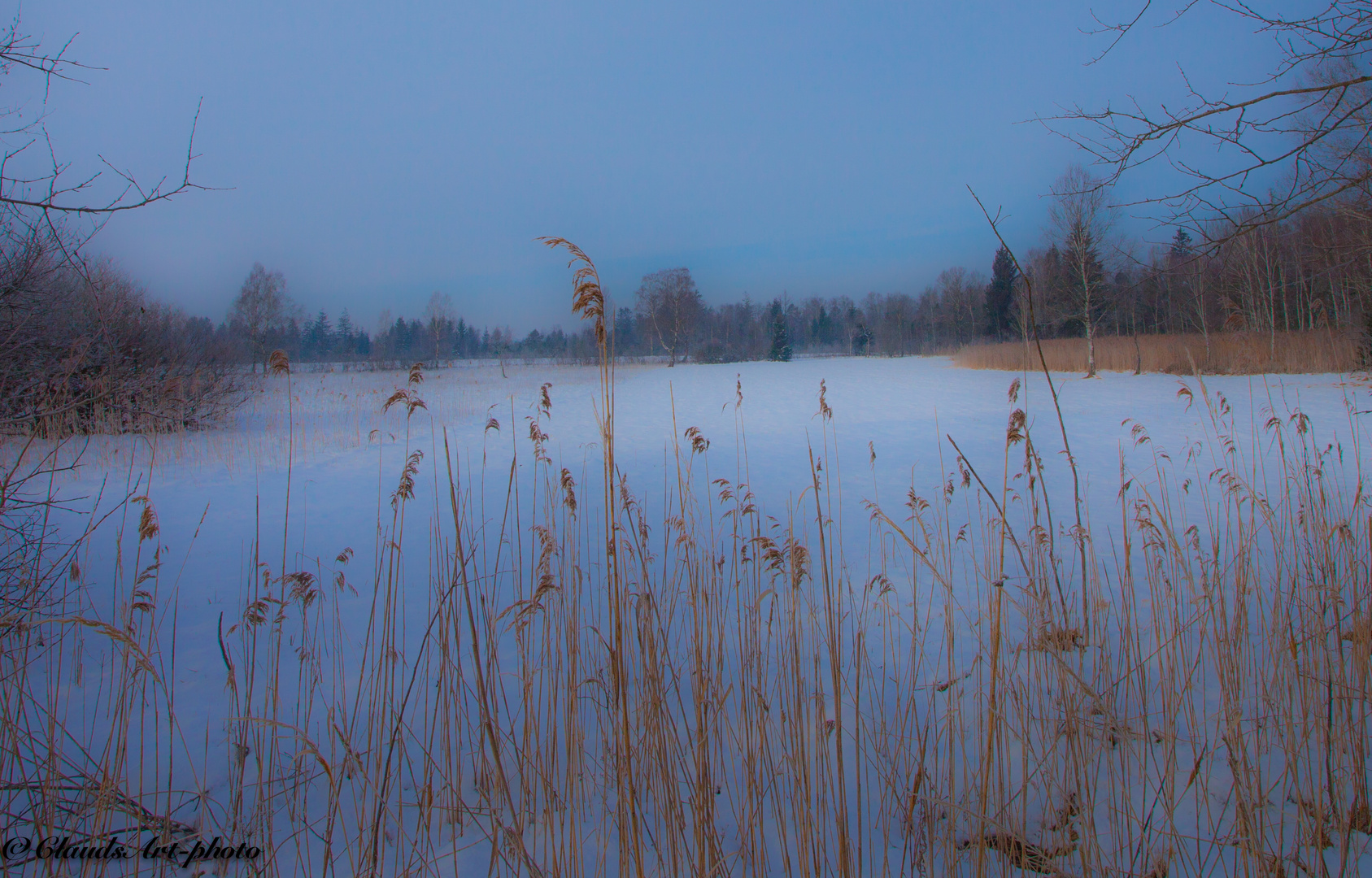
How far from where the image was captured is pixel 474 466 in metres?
7.14

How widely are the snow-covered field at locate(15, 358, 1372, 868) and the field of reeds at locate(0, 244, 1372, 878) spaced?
95mm

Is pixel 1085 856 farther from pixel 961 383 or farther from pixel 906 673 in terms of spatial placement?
pixel 961 383

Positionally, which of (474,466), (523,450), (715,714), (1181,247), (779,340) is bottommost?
(715,714)

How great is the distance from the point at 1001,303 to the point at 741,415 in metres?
34.3

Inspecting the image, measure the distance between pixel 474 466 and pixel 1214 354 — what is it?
20.7 meters

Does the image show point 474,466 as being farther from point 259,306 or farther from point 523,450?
point 259,306

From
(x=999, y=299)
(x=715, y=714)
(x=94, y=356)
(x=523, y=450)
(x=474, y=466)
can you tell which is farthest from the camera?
(x=999, y=299)

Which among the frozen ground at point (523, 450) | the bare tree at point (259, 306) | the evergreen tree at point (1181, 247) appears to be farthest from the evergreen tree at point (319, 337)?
the evergreen tree at point (1181, 247)

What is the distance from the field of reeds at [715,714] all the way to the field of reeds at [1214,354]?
31.2 feet

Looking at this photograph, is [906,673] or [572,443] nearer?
[906,673]

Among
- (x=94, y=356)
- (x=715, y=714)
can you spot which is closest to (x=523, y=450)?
(x=94, y=356)

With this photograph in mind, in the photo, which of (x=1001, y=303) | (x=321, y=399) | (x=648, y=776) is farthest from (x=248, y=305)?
(x=1001, y=303)

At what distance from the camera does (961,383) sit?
16344mm

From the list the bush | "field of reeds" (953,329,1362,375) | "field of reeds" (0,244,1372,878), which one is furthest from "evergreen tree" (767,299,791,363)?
"field of reeds" (0,244,1372,878)
